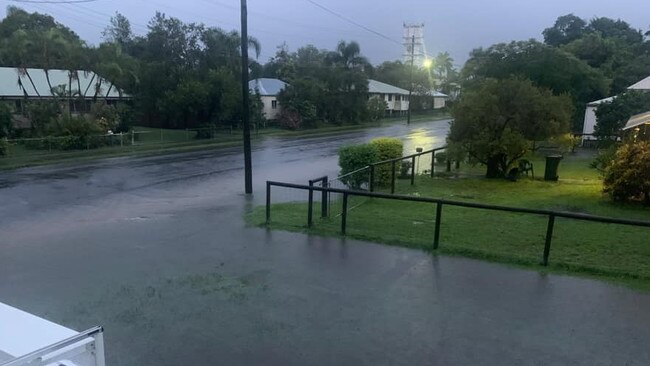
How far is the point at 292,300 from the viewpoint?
20.8 ft

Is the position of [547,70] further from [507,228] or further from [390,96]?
[390,96]

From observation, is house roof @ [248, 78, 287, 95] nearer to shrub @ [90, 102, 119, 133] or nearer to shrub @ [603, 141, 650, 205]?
shrub @ [90, 102, 119, 133]

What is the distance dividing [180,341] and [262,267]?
2.49m

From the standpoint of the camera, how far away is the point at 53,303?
20.5 ft

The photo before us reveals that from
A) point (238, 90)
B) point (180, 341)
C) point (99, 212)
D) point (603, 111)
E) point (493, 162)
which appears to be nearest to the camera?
point (180, 341)

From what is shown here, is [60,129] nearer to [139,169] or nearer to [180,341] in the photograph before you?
[139,169]

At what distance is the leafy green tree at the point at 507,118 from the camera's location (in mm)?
17156

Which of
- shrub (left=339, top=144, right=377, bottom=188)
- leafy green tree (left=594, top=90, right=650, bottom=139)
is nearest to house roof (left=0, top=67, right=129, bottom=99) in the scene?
shrub (left=339, top=144, right=377, bottom=188)

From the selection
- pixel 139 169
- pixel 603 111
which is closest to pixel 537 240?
pixel 139 169

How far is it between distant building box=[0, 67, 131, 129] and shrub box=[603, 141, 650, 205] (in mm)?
29279

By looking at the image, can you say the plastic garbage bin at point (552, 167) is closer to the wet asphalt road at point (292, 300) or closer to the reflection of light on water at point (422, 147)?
the reflection of light on water at point (422, 147)

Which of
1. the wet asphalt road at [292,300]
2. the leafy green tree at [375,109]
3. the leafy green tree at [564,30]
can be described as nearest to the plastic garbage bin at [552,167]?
the wet asphalt road at [292,300]

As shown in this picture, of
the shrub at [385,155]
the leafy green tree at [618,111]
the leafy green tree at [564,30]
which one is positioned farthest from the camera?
the leafy green tree at [564,30]

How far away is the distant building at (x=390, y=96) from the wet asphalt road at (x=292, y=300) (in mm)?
60678
